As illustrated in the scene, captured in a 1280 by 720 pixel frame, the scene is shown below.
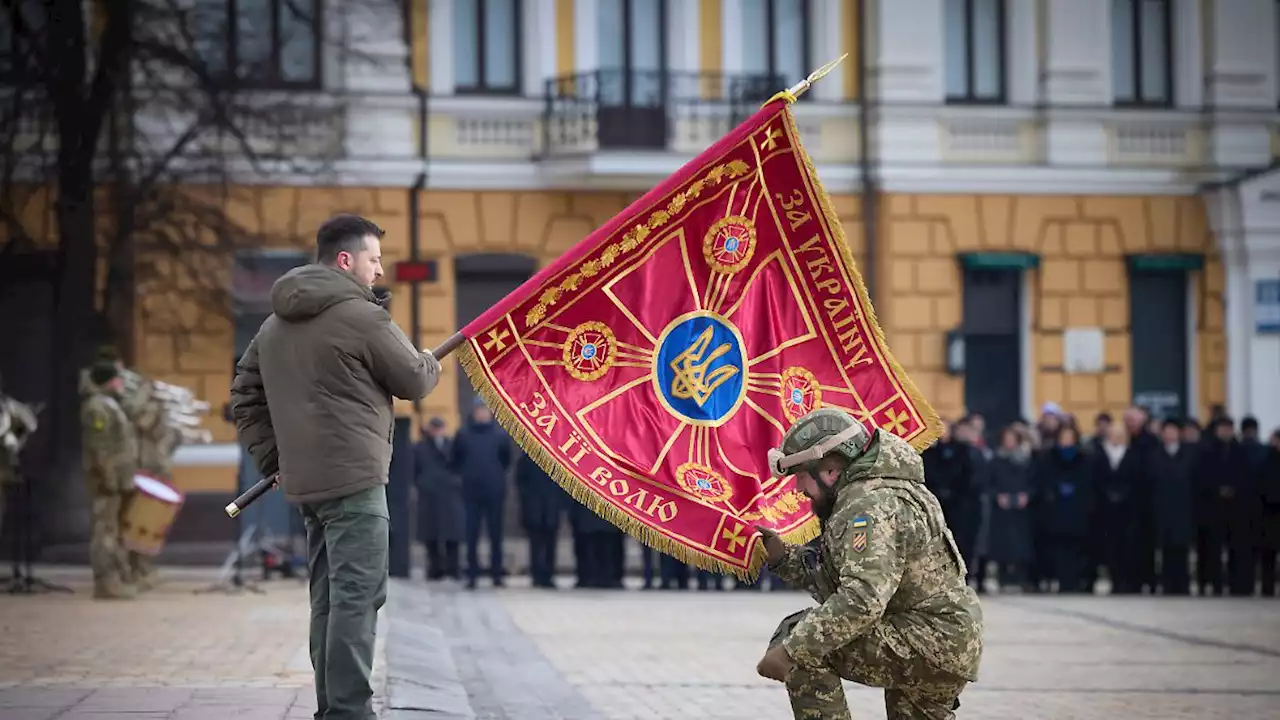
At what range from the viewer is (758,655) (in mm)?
13766

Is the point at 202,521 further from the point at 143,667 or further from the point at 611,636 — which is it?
the point at 143,667

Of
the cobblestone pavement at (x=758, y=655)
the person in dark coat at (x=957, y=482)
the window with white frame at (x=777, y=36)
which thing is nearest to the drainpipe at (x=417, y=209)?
the window with white frame at (x=777, y=36)

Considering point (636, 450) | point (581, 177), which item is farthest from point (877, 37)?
point (636, 450)

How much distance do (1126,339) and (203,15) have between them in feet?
42.9

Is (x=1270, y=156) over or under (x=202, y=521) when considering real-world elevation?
over

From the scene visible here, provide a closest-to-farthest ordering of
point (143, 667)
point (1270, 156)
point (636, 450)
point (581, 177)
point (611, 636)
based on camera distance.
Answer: point (636, 450) < point (143, 667) < point (611, 636) < point (581, 177) < point (1270, 156)

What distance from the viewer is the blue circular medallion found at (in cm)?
862

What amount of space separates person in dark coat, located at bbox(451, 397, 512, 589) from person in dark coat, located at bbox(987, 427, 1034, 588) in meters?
4.97

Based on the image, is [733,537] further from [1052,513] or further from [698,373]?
[1052,513]

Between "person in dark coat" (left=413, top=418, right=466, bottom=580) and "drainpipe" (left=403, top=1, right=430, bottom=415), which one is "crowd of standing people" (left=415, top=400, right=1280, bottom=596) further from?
"drainpipe" (left=403, top=1, right=430, bottom=415)

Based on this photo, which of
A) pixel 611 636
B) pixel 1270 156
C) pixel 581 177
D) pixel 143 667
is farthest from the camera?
pixel 1270 156

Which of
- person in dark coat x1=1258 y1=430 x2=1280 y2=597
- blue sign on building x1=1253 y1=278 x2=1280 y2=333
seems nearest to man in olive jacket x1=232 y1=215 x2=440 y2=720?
person in dark coat x1=1258 y1=430 x2=1280 y2=597

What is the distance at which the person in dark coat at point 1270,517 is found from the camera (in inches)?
853

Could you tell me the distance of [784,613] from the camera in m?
17.3
